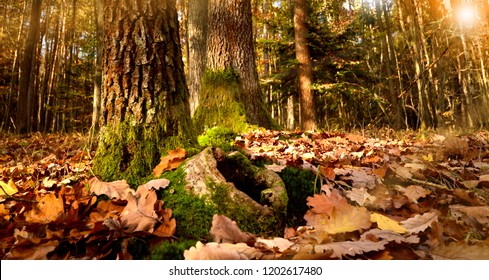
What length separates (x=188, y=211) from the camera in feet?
5.18

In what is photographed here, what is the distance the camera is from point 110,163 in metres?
1.98

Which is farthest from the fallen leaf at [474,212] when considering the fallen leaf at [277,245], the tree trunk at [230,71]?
the tree trunk at [230,71]

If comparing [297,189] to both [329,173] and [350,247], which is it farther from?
[350,247]

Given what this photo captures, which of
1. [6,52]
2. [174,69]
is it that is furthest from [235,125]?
[6,52]

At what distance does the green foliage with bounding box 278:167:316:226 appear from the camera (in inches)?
72.6

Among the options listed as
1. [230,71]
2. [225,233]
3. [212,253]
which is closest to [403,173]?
[225,233]

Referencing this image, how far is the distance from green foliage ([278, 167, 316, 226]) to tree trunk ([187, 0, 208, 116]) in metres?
4.58

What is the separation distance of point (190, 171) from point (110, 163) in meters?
0.61

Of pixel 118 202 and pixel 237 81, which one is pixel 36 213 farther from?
pixel 237 81

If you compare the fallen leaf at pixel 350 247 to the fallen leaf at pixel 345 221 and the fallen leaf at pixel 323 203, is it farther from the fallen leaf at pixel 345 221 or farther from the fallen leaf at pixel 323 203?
the fallen leaf at pixel 323 203

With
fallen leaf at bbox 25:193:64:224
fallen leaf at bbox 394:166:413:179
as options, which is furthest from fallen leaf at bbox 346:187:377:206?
fallen leaf at bbox 25:193:64:224

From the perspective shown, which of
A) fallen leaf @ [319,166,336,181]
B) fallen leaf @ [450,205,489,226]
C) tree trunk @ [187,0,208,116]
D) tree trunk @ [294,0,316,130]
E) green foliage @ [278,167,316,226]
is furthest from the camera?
tree trunk @ [294,0,316,130]

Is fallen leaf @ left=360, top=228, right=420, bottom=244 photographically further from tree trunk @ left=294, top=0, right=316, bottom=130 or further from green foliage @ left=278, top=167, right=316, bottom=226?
tree trunk @ left=294, top=0, right=316, bottom=130

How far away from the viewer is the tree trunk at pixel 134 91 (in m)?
2.00
